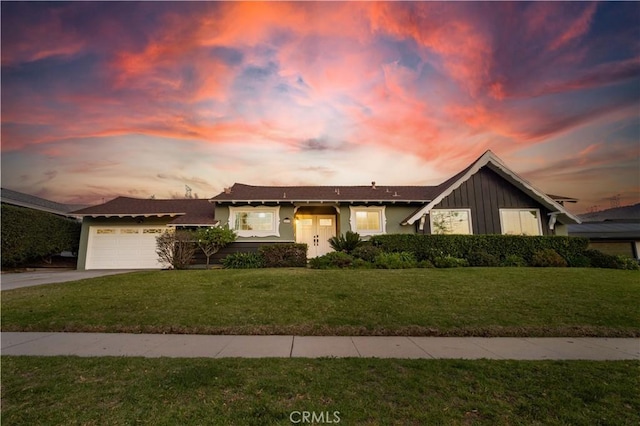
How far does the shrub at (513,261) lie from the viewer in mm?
12312

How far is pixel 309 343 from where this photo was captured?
4598 millimetres

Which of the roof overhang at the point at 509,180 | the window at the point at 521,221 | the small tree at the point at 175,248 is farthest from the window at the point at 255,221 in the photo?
the window at the point at 521,221

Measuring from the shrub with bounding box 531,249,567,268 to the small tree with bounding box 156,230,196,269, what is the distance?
51.9ft

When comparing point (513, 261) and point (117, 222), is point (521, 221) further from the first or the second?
point (117, 222)

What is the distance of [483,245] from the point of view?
42.4 ft

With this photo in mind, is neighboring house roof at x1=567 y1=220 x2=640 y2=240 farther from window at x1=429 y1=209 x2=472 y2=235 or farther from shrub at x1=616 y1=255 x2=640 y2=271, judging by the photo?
window at x1=429 y1=209 x2=472 y2=235

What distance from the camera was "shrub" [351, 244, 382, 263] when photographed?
12.3 metres

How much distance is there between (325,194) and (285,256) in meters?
5.26

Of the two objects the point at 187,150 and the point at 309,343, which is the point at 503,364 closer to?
the point at 309,343

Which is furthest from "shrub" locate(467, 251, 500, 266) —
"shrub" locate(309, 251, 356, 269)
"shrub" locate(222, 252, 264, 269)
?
"shrub" locate(222, 252, 264, 269)

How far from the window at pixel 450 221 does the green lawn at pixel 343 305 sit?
5.48 metres

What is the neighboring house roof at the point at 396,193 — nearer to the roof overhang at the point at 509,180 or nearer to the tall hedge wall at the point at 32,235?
the roof overhang at the point at 509,180

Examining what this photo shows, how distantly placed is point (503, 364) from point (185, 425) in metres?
3.80

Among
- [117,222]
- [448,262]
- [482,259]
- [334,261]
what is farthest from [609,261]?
[117,222]
